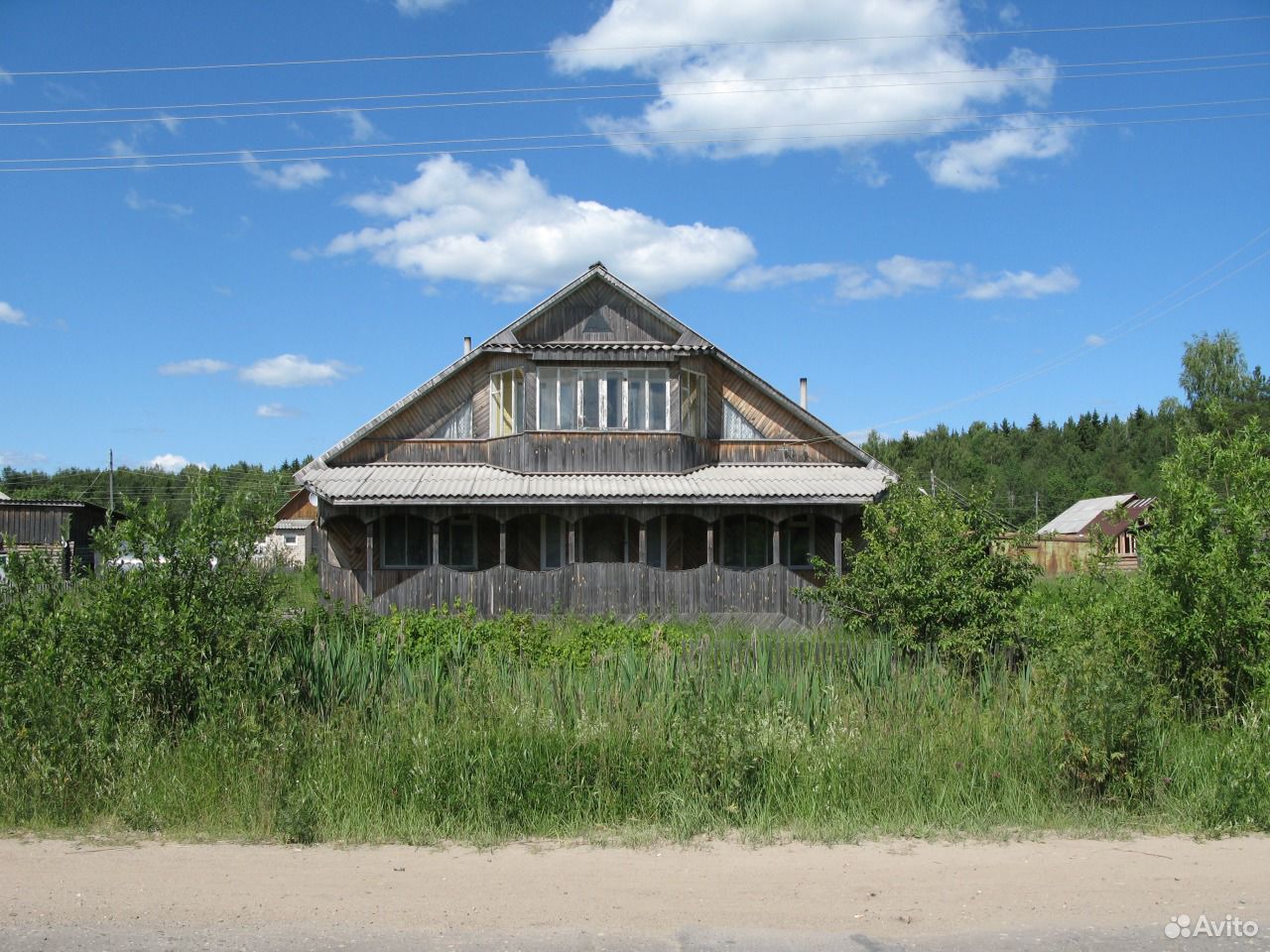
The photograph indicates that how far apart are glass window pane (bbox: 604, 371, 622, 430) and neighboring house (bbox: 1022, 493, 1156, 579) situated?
9.56 m

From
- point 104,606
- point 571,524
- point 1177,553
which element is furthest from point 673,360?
point 104,606

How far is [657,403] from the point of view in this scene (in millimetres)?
23234

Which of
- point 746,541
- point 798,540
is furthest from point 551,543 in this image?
A: point 798,540

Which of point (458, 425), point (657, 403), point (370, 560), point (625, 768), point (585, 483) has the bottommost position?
point (625, 768)

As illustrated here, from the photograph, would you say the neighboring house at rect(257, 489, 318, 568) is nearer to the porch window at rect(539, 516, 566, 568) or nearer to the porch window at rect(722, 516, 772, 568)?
A: the porch window at rect(539, 516, 566, 568)

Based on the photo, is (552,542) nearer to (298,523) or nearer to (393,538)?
(393,538)

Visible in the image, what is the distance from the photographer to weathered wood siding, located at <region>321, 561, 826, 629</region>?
801 inches

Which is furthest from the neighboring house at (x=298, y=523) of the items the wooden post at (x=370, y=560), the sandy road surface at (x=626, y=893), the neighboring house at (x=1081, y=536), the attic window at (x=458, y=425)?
the sandy road surface at (x=626, y=893)

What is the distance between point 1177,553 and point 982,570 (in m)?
2.59

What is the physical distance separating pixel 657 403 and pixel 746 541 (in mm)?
4162

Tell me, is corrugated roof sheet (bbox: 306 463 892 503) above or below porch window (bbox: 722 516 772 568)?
above

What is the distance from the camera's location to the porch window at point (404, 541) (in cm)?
2356

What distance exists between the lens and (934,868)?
6.84m

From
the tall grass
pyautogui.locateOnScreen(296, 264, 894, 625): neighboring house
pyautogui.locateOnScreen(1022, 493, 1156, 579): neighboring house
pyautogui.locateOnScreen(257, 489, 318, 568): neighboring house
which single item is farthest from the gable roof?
pyautogui.locateOnScreen(257, 489, 318, 568): neighboring house
